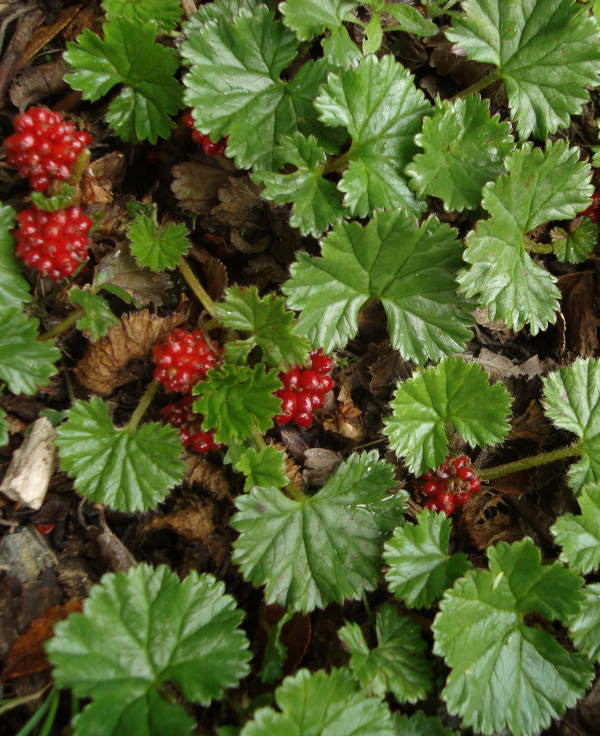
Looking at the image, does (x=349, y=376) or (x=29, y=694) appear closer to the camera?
(x=29, y=694)

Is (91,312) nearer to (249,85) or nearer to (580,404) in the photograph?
(249,85)

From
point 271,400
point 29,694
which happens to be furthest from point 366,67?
point 29,694

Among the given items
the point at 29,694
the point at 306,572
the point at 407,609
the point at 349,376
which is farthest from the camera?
the point at 349,376

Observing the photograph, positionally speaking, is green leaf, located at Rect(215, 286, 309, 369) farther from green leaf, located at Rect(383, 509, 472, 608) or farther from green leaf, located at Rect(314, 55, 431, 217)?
green leaf, located at Rect(383, 509, 472, 608)

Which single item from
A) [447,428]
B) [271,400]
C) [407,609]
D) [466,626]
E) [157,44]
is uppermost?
[157,44]

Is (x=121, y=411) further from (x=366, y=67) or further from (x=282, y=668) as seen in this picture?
(x=366, y=67)

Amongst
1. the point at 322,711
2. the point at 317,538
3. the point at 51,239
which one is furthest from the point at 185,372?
the point at 322,711

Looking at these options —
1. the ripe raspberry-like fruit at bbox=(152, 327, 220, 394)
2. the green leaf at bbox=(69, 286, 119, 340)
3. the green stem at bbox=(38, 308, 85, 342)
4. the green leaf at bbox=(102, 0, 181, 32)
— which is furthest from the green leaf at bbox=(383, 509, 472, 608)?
the green leaf at bbox=(102, 0, 181, 32)

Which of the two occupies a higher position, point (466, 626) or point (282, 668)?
point (466, 626)
